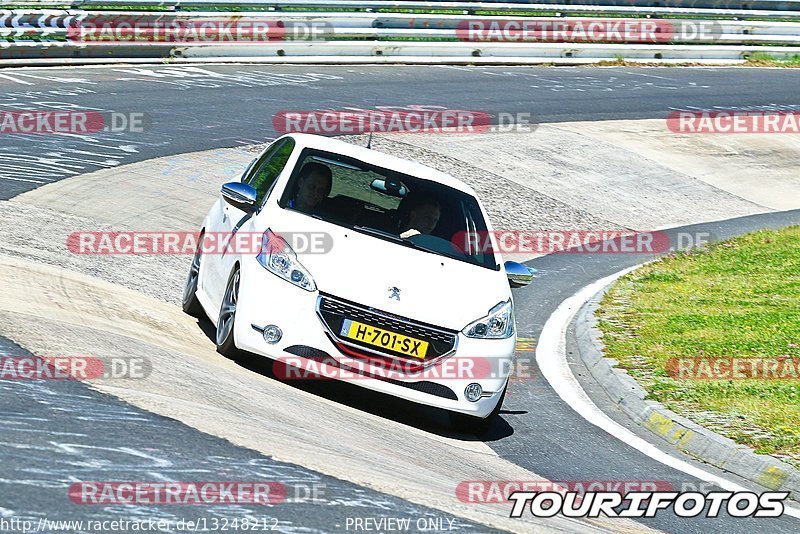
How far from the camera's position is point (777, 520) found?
7.49 metres

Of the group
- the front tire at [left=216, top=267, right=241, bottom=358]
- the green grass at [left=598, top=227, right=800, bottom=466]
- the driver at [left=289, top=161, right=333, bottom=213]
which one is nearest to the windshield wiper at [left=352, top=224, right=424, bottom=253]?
the driver at [left=289, top=161, right=333, bottom=213]

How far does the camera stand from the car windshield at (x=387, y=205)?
9.16 m

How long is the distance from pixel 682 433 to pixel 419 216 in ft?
7.77

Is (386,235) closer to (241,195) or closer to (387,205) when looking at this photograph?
(387,205)

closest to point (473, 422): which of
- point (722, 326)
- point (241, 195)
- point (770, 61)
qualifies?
point (241, 195)

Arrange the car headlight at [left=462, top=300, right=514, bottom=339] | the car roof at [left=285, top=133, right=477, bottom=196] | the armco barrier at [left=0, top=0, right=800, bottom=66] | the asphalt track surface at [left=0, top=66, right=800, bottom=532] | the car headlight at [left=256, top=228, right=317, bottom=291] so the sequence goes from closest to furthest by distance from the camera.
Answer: the asphalt track surface at [left=0, top=66, right=800, bottom=532] < the car headlight at [left=256, top=228, right=317, bottom=291] < the car headlight at [left=462, top=300, right=514, bottom=339] < the car roof at [left=285, top=133, right=477, bottom=196] < the armco barrier at [left=0, top=0, right=800, bottom=66]

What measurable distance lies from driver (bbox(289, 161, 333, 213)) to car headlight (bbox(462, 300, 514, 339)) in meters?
1.52

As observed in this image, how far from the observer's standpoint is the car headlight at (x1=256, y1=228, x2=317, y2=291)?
822cm

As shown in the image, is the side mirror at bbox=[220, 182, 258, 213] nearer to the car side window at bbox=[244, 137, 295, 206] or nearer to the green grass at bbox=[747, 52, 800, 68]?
the car side window at bbox=[244, 137, 295, 206]

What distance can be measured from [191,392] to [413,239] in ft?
8.18

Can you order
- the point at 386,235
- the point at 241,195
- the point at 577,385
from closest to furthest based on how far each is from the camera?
1. the point at 386,235
2. the point at 241,195
3. the point at 577,385

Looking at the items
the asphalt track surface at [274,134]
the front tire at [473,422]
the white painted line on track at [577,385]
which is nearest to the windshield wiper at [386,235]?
the front tire at [473,422]

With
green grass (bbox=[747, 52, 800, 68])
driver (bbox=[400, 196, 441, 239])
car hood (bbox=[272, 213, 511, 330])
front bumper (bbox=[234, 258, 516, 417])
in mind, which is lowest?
green grass (bbox=[747, 52, 800, 68])

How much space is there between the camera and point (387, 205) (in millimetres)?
9344
